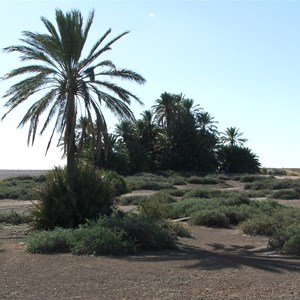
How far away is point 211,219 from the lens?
22297 mm

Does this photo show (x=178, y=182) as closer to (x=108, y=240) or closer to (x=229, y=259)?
(x=108, y=240)

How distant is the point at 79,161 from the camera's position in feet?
67.9

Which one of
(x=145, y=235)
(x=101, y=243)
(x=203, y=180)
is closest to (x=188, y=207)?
(x=145, y=235)

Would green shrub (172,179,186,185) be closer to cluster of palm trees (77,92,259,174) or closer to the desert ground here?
cluster of palm trees (77,92,259,174)

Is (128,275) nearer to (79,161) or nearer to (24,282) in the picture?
(24,282)

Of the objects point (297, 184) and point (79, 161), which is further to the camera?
point (297, 184)

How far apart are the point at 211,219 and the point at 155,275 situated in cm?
1224

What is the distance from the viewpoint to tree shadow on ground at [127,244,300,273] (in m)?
11.3

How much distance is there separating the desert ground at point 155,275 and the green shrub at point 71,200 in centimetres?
381

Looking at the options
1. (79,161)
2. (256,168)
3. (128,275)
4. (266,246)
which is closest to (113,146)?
(256,168)

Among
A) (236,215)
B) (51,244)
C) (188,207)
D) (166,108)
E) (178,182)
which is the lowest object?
(51,244)

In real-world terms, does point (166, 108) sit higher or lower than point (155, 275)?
higher

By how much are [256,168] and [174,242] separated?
6900cm

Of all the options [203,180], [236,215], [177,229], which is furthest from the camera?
[203,180]
